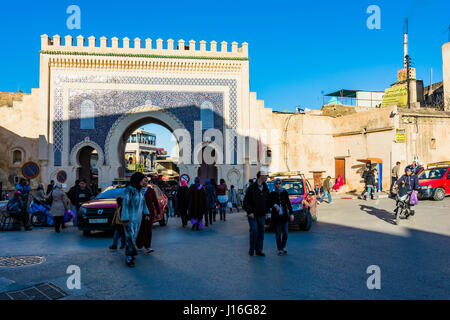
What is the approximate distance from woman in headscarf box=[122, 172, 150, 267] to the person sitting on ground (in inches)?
254

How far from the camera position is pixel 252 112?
74.8 ft

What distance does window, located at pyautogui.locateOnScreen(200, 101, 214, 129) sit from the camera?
72.8 feet

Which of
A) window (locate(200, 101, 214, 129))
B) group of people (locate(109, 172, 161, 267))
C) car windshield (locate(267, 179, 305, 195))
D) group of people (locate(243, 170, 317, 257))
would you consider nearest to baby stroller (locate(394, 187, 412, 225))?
car windshield (locate(267, 179, 305, 195))

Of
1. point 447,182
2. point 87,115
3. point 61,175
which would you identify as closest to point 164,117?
point 87,115

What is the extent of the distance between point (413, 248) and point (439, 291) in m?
2.85

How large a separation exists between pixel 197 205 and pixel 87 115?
13155 millimetres

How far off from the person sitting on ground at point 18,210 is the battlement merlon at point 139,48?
12.5 metres

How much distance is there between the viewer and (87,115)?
21281 millimetres

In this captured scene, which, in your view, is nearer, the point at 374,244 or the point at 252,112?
the point at 374,244

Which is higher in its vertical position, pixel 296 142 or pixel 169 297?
pixel 296 142

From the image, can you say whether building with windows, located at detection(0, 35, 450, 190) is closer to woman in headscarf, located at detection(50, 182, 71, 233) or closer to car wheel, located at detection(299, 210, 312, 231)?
woman in headscarf, located at detection(50, 182, 71, 233)

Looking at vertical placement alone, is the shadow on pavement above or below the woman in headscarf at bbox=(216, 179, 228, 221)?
below

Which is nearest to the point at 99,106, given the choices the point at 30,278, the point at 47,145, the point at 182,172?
the point at 47,145
